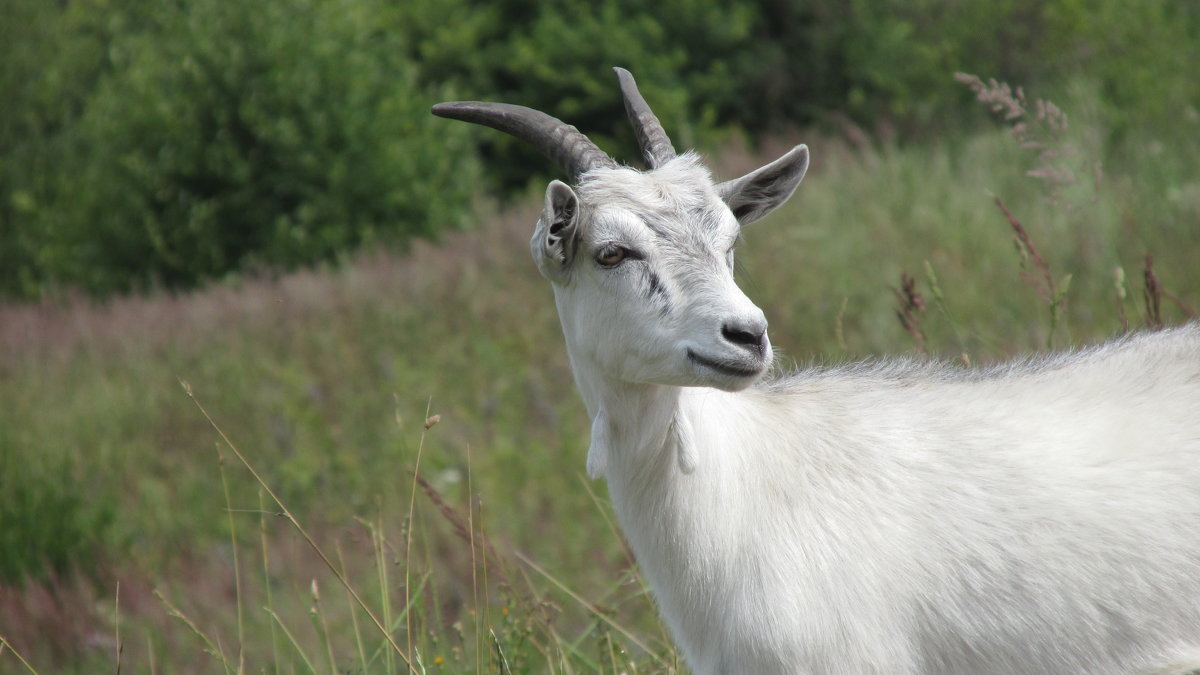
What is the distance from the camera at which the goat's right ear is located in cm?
314

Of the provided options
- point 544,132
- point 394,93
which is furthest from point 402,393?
point 544,132

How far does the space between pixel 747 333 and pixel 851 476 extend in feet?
1.97

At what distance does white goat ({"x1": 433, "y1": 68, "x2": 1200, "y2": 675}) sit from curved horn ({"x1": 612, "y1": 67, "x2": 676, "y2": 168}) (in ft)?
0.47

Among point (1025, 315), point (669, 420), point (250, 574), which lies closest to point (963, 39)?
point (1025, 315)

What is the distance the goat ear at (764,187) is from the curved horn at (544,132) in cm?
37

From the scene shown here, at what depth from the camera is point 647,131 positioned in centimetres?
373

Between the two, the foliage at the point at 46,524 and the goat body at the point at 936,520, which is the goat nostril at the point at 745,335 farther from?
the foliage at the point at 46,524

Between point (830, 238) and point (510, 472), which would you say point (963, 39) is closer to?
point (830, 238)

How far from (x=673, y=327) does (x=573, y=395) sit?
7.05m

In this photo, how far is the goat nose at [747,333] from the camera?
9.58 ft

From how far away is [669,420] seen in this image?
3.27 metres

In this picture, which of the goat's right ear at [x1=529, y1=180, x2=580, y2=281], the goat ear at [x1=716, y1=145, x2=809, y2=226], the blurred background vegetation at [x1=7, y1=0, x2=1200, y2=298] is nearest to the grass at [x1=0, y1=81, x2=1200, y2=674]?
the blurred background vegetation at [x1=7, y1=0, x2=1200, y2=298]

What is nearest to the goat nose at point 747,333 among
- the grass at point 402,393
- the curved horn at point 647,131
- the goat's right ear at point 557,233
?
the goat's right ear at point 557,233

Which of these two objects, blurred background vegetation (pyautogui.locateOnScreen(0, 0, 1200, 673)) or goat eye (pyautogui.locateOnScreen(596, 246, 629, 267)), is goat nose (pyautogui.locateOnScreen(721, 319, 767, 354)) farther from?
blurred background vegetation (pyautogui.locateOnScreen(0, 0, 1200, 673))
